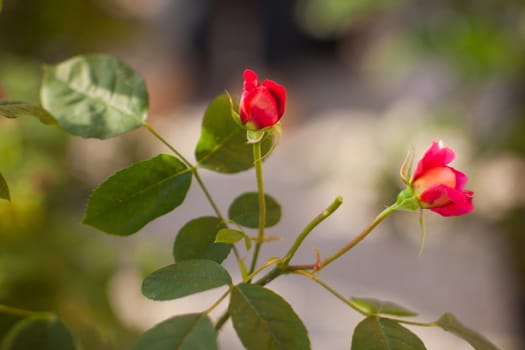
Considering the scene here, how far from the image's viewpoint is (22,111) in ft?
0.82

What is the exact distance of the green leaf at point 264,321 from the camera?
0.23 meters

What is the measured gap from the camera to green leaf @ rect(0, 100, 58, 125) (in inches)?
9.6

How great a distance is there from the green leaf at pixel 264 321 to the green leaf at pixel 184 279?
1 centimetres

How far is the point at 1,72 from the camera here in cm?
79

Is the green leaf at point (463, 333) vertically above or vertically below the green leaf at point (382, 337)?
below

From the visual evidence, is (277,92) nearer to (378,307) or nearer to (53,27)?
(378,307)

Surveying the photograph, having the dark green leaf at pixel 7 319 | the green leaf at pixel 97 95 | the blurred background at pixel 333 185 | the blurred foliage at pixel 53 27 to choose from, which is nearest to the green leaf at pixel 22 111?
the green leaf at pixel 97 95

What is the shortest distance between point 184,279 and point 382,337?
0.27 ft

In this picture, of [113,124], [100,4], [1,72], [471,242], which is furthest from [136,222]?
[471,242]

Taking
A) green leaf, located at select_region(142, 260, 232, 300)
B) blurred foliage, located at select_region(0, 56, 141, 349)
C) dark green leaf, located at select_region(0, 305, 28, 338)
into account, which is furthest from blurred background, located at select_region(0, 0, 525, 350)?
green leaf, located at select_region(142, 260, 232, 300)

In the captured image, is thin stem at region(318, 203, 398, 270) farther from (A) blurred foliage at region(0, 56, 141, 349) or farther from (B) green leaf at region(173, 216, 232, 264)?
(A) blurred foliage at region(0, 56, 141, 349)

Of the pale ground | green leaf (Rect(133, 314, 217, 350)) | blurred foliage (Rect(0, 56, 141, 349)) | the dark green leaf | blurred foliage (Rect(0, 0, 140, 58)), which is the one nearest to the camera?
green leaf (Rect(133, 314, 217, 350))

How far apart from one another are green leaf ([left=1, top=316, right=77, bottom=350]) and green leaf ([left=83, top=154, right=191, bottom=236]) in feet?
0.27

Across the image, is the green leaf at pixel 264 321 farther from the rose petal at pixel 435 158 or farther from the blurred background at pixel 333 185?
the blurred background at pixel 333 185
